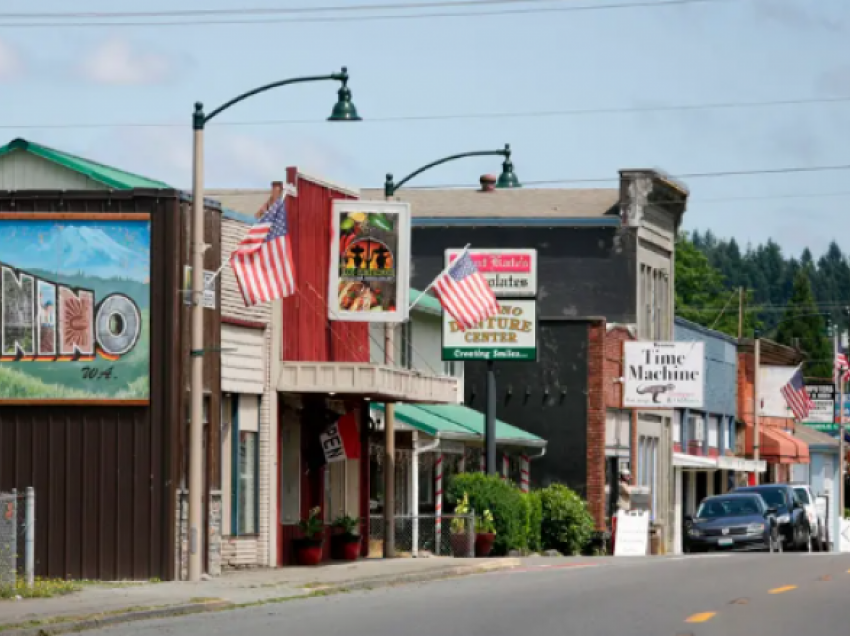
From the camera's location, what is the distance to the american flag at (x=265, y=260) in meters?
27.3

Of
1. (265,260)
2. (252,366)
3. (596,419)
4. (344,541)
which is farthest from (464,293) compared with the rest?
(596,419)

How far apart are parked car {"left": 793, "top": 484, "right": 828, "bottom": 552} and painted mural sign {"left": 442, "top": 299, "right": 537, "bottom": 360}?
1162 centimetres

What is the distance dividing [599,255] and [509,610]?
37.7 meters

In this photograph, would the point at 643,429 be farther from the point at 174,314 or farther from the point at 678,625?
the point at 678,625

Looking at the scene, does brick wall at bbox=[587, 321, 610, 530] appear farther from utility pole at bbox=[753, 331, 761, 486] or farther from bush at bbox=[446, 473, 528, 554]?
utility pole at bbox=[753, 331, 761, 486]

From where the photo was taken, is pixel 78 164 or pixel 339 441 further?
pixel 339 441

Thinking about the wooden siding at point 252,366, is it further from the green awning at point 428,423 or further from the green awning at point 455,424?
the green awning at point 455,424

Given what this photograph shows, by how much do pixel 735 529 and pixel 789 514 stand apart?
9.86ft

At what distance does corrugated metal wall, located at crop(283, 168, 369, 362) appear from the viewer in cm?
3331

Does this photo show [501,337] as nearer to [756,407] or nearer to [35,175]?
[35,175]

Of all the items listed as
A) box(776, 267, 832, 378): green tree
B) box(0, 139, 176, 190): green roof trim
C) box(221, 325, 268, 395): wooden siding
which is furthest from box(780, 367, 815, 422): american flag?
box(776, 267, 832, 378): green tree

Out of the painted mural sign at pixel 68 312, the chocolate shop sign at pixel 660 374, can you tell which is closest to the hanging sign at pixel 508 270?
the chocolate shop sign at pixel 660 374

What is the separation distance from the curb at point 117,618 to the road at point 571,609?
0.93 ft

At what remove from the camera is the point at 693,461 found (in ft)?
208
